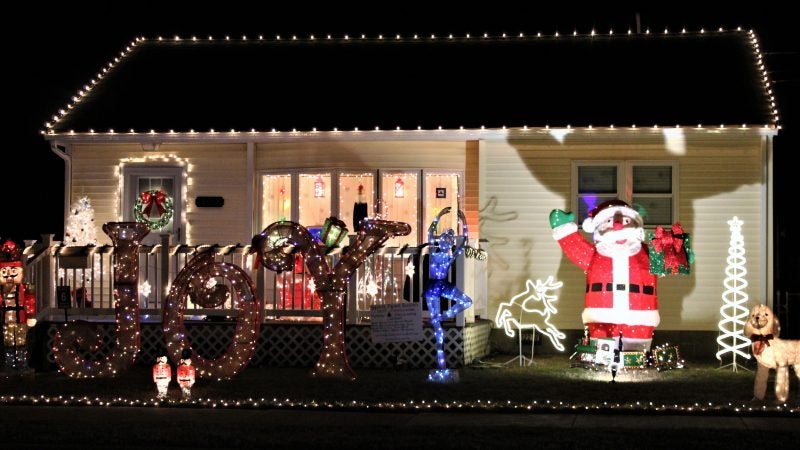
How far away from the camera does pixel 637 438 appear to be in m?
10.2

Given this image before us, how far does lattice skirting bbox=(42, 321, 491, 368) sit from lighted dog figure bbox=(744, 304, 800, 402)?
163 inches

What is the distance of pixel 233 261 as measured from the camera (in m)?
16.2

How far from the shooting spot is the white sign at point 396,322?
1381 centimetres

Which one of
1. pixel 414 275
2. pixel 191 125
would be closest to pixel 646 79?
pixel 414 275

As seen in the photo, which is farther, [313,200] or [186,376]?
[313,200]

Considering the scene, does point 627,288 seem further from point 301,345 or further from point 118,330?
point 118,330

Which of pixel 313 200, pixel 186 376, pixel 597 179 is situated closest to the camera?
pixel 186 376

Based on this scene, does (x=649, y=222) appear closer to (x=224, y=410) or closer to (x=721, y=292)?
(x=721, y=292)

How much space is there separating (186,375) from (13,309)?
10.0 feet

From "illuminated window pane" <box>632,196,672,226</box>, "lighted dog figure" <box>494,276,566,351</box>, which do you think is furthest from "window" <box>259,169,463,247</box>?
"illuminated window pane" <box>632,196,672,226</box>

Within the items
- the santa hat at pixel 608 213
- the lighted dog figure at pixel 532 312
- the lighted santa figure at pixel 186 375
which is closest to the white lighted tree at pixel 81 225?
the lighted santa figure at pixel 186 375

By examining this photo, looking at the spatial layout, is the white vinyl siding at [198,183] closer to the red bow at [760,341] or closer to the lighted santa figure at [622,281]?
the lighted santa figure at [622,281]

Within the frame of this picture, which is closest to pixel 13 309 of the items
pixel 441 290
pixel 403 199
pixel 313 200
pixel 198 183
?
pixel 198 183

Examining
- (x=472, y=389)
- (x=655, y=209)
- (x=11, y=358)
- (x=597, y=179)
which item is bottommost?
(x=472, y=389)
